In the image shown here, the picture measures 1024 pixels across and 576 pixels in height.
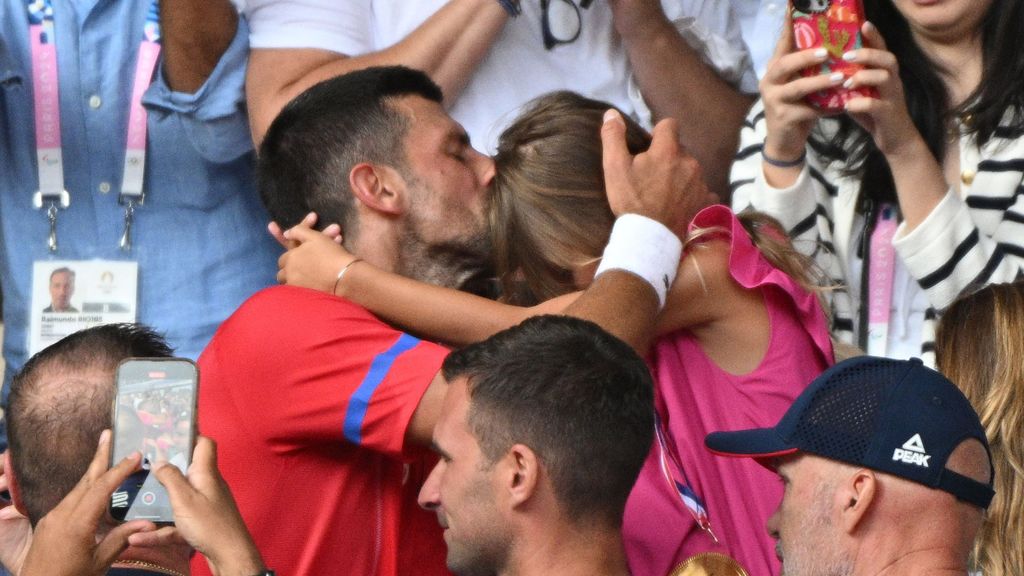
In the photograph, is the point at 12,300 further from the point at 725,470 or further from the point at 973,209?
the point at 973,209

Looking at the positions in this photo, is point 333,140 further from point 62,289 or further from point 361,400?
point 62,289

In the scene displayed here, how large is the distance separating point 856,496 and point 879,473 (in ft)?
0.17

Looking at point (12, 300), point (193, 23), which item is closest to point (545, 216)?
point (193, 23)

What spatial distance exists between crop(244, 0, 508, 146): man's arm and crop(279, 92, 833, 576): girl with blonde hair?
2.46 ft

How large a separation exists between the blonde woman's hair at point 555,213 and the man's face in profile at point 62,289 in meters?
1.33

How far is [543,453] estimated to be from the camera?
268cm

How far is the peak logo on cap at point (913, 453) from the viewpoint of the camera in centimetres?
264

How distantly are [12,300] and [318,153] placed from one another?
1.19 metres

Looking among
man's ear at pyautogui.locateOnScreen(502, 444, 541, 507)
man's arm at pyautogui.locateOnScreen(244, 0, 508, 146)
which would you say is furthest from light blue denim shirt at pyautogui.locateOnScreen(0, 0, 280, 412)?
man's ear at pyautogui.locateOnScreen(502, 444, 541, 507)

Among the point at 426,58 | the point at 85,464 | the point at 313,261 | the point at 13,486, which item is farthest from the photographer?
the point at 426,58

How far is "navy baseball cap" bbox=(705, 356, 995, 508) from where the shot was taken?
8.71 feet

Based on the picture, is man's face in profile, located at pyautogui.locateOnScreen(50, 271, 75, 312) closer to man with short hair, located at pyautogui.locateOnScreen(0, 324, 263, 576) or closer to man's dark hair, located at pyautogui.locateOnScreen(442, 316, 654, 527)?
man with short hair, located at pyautogui.locateOnScreen(0, 324, 263, 576)

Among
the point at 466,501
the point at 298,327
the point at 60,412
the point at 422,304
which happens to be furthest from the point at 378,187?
the point at 466,501

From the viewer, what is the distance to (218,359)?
320 centimetres
